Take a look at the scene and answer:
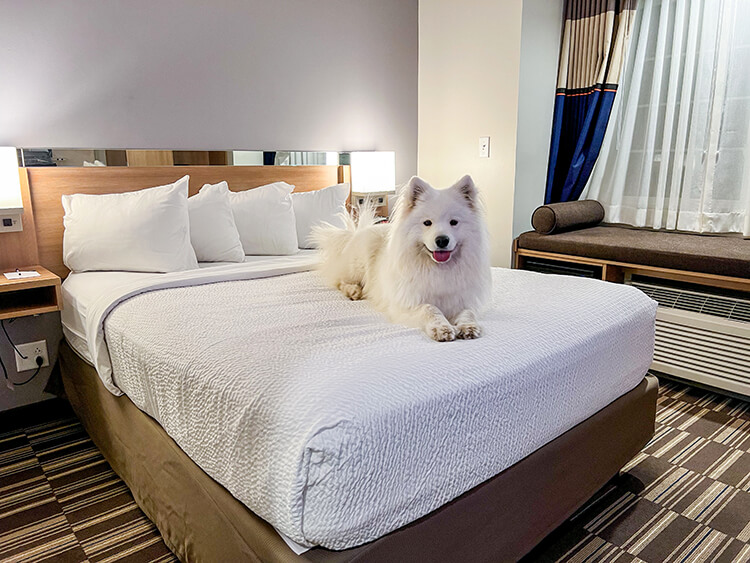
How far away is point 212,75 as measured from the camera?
9.31 feet

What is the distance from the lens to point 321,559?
976 millimetres

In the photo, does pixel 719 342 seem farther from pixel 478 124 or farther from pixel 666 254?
pixel 478 124

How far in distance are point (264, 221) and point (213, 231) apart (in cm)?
28

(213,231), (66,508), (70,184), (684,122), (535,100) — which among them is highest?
(535,100)

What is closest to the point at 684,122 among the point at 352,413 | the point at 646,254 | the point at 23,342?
the point at 646,254

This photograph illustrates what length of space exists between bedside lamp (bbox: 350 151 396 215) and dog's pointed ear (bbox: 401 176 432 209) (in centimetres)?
175

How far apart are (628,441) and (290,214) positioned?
1833 millimetres

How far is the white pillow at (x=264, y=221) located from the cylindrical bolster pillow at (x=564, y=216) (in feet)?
4.71

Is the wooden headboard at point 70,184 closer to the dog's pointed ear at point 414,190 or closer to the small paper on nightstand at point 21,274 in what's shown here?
the small paper on nightstand at point 21,274

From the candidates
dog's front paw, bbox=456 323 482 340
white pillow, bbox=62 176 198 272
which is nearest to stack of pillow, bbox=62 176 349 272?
white pillow, bbox=62 176 198 272

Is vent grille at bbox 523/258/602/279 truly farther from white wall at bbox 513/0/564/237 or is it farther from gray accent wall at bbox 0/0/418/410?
gray accent wall at bbox 0/0/418/410

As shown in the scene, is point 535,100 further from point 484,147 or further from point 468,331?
point 468,331

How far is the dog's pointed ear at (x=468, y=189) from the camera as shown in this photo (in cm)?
159

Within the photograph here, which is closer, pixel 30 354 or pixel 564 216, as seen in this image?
pixel 30 354
